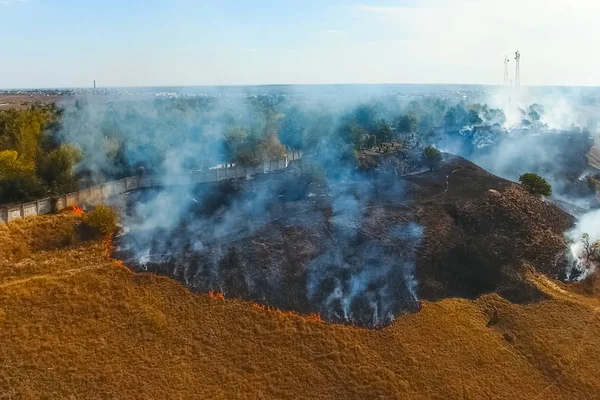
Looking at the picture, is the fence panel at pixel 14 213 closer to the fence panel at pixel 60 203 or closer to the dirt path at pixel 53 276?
the fence panel at pixel 60 203

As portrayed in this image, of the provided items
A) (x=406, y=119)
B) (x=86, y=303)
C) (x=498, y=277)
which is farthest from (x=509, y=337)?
(x=406, y=119)

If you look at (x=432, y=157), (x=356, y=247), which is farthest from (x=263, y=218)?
(x=432, y=157)

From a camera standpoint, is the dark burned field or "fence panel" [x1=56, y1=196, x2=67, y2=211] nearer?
the dark burned field

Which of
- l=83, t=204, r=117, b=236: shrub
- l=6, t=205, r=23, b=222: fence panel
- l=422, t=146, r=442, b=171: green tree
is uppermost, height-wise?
l=422, t=146, r=442, b=171: green tree

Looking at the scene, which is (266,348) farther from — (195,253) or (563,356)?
(563,356)

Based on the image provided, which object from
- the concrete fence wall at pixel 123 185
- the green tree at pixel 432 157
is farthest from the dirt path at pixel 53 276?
the green tree at pixel 432 157

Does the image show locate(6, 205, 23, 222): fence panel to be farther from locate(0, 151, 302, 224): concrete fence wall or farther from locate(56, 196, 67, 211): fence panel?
locate(56, 196, 67, 211): fence panel

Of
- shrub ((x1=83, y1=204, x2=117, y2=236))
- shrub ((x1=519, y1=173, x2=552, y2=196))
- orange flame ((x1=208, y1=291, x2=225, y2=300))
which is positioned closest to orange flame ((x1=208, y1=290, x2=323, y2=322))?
orange flame ((x1=208, y1=291, x2=225, y2=300))

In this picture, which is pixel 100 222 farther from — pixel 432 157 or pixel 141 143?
pixel 432 157
